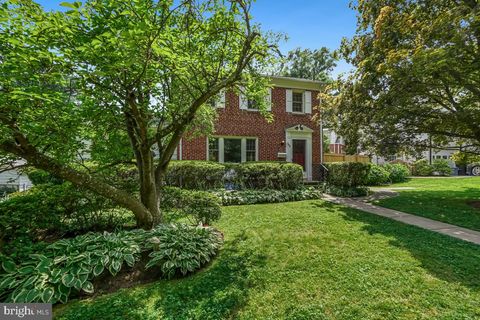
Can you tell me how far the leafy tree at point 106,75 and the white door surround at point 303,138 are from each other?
8.06m

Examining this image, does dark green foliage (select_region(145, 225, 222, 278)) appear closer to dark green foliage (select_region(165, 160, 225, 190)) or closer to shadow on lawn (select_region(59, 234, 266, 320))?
shadow on lawn (select_region(59, 234, 266, 320))

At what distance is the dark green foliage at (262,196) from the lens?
8438 mm

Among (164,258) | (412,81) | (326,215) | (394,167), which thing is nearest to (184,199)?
(164,258)

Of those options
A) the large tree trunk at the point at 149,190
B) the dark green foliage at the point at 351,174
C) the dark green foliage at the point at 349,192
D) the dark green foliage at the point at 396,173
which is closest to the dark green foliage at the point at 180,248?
the large tree trunk at the point at 149,190

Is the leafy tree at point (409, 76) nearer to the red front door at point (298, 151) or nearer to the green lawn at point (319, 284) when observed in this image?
the red front door at point (298, 151)

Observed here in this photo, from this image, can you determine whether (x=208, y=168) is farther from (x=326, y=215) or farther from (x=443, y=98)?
(x=443, y=98)

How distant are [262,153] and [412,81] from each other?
7.22 meters

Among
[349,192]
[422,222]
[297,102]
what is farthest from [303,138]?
[422,222]

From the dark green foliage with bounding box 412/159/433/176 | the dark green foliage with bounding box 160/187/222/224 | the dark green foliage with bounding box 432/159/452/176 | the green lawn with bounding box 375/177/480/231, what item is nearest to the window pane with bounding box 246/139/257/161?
the green lawn with bounding box 375/177/480/231

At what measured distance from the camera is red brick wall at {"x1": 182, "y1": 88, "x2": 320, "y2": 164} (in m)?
11.8

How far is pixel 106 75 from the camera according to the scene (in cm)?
281

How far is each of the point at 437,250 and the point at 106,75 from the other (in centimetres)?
564

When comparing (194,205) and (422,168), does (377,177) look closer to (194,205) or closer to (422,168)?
(422,168)

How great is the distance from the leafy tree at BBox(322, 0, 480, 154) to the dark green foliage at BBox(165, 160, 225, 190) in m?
5.16
